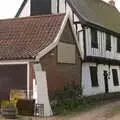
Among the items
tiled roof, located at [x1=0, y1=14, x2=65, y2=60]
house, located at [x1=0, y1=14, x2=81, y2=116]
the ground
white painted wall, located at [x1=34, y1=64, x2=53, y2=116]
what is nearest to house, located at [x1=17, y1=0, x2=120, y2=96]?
house, located at [x1=0, y1=14, x2=81, y2=116]

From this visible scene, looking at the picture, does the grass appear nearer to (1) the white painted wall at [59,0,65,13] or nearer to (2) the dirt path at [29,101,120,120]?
(2) the dirt path at [29,101,120,120]

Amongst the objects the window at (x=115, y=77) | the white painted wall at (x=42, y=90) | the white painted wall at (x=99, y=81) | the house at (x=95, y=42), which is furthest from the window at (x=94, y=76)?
the white painted wall at (x=42, y=90)

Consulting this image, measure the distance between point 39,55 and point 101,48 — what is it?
436 inches

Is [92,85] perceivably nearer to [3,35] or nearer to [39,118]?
[3,35]

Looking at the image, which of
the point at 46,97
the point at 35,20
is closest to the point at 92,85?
the point at 35,20

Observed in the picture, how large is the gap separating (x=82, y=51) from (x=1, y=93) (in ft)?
23.9

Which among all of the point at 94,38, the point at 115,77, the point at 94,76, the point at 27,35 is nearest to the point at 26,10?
the point at 94,38

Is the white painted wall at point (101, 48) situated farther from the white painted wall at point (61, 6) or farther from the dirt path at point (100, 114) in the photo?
the dirt path at point (100, 114)

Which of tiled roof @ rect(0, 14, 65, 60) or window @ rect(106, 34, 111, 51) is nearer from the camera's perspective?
tiled roof @ rect(0, 14, 65, 60)

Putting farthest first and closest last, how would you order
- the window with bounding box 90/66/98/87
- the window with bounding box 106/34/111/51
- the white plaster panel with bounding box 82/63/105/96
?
the window with bounding box 106/34/111/51
the window with bounding box 90/66/98/87
the white plaster panel with bounding box 82/63/105/96

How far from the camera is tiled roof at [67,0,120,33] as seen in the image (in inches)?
1239

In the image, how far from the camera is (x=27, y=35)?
26000mm

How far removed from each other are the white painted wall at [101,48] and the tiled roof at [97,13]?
78 cm

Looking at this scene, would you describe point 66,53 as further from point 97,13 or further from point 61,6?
point 97,13
